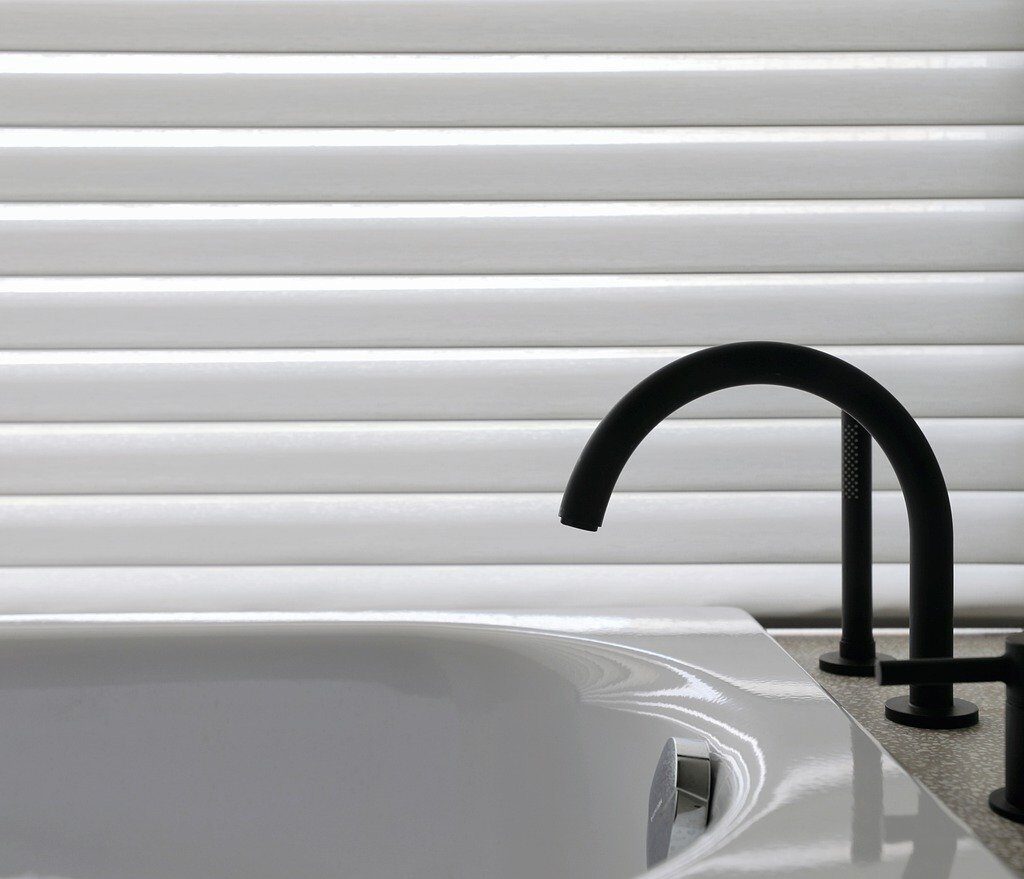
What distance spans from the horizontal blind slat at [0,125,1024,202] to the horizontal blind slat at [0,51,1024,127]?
0.02 metres

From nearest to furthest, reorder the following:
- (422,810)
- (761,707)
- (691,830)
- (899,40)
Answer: (691,830)
(761,707)
(422,810)
(899,40)

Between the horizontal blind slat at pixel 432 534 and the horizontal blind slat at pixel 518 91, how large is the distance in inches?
18.4

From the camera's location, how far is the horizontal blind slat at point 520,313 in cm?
108

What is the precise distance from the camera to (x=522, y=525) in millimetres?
1105

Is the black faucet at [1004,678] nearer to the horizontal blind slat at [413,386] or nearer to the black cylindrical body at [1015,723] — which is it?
the black cylindrical body at [1015,723]

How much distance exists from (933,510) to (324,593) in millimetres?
720

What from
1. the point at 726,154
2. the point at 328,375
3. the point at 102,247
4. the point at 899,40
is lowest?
the point at 328,375

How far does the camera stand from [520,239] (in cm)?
108

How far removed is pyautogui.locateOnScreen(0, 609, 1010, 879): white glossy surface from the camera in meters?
0.85

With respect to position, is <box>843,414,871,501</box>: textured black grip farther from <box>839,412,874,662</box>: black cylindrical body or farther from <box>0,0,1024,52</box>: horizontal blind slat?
<box>0,0,1024,52</box>: horizontal blind slat

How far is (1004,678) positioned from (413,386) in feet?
2.36

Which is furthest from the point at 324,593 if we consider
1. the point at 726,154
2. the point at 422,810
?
the point at 726,154

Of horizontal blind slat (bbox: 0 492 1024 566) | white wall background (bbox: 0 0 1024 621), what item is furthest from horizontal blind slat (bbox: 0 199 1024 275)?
horizontal blind slat (bbox: 0 492 1024 566)

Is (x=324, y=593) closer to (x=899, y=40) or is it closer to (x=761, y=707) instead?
(x=761, y=707)
